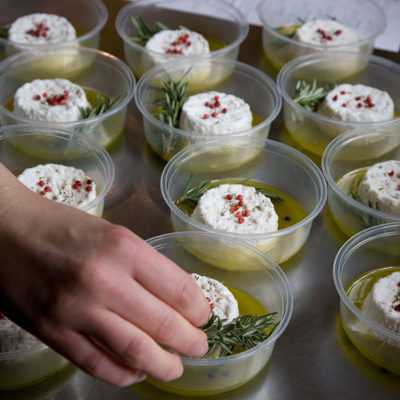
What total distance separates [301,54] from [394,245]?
1.05m

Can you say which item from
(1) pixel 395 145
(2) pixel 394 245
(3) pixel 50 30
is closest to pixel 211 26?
(3) pixel 50 30

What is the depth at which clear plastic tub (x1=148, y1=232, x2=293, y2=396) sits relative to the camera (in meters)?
1.40

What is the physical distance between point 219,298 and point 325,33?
58.3 inches

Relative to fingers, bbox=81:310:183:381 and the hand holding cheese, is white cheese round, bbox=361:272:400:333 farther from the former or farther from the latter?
fingers, bbox=81:310:183:381

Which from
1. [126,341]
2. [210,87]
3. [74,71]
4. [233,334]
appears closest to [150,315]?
[126,341]

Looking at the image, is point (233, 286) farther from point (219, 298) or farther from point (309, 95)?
point (309, 95)

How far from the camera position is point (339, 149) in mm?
2090

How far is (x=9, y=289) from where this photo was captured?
→ 3.72ft

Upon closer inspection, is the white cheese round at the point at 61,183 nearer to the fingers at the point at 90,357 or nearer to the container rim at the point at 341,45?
the fingers at the point at 90,357

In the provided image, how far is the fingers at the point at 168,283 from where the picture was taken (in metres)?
1.12

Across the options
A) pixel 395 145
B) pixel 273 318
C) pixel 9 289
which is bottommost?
pixel 273 318

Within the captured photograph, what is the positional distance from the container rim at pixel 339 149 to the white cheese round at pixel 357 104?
97mm

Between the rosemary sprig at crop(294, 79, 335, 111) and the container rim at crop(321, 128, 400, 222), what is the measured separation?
244 millimetres

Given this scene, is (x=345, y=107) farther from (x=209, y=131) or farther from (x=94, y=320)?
(x=94, y=320)
